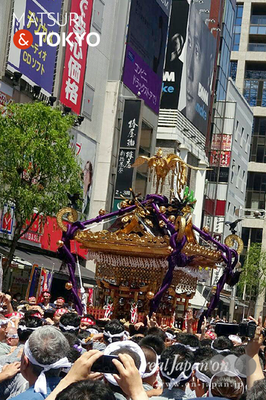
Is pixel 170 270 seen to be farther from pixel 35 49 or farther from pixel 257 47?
pixel 257 47

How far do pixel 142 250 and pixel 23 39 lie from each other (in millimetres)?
12167

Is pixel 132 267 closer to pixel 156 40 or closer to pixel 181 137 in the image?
pixel 156 40

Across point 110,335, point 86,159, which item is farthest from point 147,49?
point 110,335

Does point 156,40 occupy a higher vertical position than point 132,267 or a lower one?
higher

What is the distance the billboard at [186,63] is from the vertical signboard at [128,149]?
25.4 feet

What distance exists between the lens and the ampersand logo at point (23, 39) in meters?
27.3

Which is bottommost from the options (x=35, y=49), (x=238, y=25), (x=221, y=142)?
(x=35, y=49)

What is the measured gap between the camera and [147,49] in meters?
39.4

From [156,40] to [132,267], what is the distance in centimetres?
2339

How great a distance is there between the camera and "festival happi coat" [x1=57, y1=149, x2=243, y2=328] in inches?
689

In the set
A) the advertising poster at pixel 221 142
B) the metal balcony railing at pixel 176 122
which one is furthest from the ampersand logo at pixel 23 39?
the advertising poster at pixel 221 142

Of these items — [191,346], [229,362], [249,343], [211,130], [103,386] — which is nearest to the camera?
[103,386]

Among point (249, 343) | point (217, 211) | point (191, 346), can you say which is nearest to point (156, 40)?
point (217, 211)

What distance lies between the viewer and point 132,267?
726 inches
